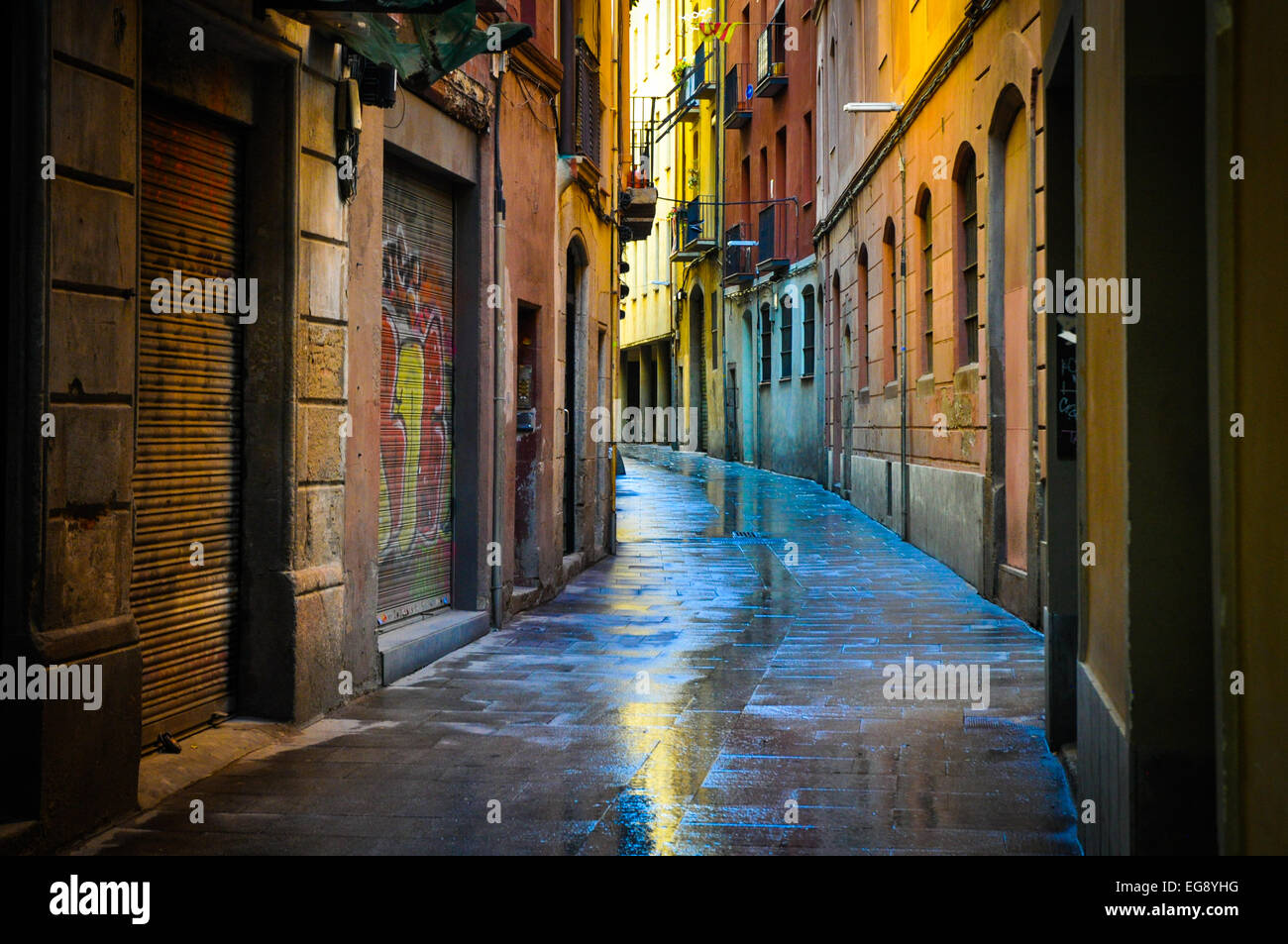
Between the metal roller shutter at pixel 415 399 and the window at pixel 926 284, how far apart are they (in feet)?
25.1

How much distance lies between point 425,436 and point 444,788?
4.25 metres

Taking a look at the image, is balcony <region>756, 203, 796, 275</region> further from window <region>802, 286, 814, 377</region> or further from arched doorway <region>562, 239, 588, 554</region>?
arched doorway <region>562, 239, 588, 554</region>

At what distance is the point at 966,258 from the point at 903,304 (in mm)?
3493

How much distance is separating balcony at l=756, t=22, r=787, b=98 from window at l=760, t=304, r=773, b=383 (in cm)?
547

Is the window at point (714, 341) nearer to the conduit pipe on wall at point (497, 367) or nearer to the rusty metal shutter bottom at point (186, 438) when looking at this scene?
the conduit pipe on wall at point (497, 367)

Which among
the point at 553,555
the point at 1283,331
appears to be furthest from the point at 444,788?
the point at 553,555

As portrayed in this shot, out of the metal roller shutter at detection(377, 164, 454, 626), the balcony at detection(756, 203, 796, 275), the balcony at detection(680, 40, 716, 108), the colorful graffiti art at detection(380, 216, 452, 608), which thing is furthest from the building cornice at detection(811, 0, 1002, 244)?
the balcony at detection(680, 40, 716, 108)

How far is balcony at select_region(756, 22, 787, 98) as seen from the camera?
101 ft

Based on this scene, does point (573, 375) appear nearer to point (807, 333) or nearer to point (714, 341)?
point (807, 333)

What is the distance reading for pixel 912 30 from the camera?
1597cm

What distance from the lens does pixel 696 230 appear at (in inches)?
1619

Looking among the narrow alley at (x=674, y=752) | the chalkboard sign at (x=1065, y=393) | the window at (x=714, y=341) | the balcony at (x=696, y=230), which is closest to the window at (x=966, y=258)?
the narrow alley at (x=674, y=752)

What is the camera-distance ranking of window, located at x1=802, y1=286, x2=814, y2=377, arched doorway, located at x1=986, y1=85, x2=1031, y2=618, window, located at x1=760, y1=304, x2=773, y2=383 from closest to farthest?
arched doorway, located at x1=986, y1=85, x2=1031, y2=618 < window, located at x1=802, y1=286, x2=814, y2=377 < window, located at x1=760, y1=304, x2=773, y2=383
